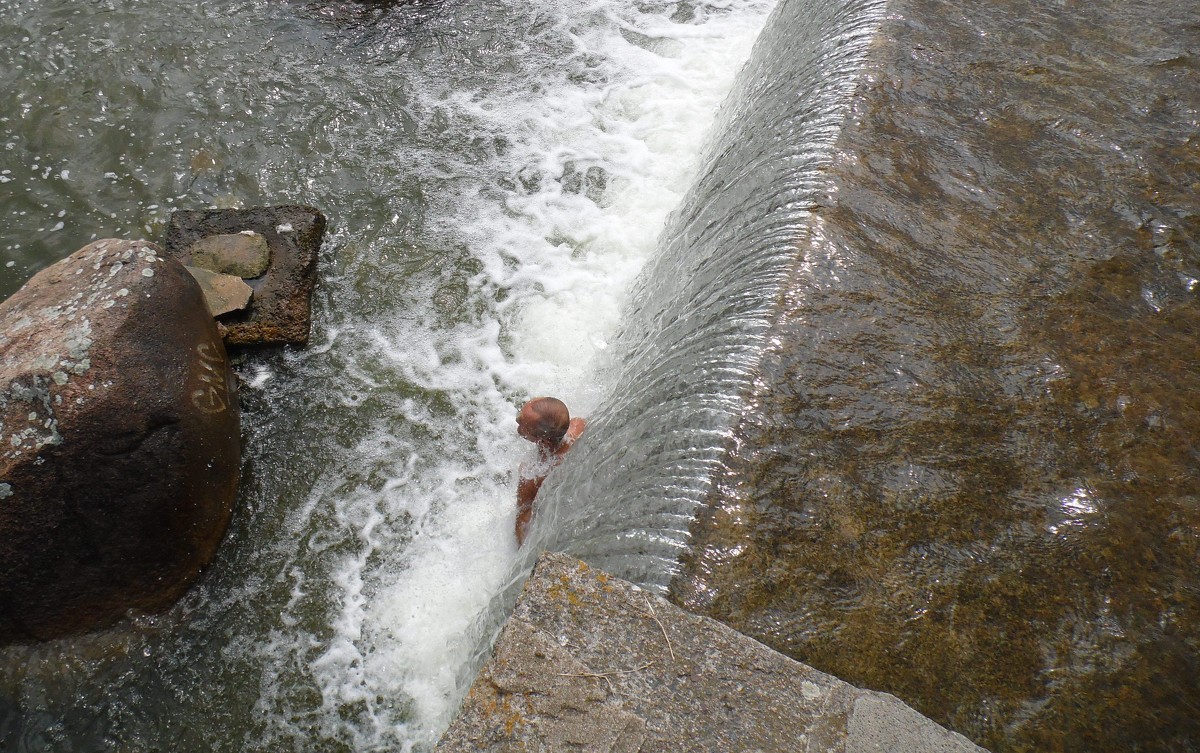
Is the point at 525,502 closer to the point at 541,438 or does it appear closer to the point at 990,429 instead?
the point at 541,438

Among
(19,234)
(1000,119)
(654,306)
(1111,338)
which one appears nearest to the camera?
(1111,338)

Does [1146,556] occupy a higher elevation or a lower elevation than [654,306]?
higher

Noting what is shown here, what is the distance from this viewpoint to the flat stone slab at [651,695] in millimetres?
1564

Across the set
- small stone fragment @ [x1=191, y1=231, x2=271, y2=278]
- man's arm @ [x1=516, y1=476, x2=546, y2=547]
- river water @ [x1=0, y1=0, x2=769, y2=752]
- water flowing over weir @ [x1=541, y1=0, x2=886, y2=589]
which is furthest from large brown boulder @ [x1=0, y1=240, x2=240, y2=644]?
water flowing over weir @ [x1=541, y1=0, x2=886, y2=589]

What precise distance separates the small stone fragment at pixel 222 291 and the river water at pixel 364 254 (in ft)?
0.99

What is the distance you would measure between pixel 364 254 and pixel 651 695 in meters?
3.22

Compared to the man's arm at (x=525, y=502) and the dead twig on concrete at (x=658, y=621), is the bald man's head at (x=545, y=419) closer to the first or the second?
the man's arm at (x=525, y=502)

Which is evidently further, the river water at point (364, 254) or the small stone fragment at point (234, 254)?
the small stone fragment at point (234, 254)

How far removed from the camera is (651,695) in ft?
5.27

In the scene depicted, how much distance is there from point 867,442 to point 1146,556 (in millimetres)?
783

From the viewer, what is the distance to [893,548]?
2012mm

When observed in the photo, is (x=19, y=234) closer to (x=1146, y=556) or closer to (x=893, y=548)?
(x=893, y=548)

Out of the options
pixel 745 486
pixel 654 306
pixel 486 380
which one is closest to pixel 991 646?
pixel 745 486

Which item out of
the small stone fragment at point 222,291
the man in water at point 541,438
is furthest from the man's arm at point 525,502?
the small stone fragment at point 222,291
